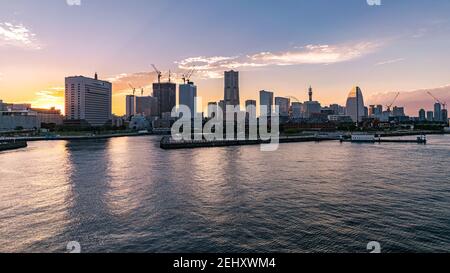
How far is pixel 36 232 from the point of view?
30.2ft

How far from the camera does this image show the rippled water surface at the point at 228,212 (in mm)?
8219

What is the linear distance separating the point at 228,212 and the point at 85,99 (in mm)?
120401

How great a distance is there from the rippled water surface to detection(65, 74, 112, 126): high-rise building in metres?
105

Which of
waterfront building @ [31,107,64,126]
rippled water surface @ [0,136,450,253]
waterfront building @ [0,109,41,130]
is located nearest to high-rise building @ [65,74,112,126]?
waterfront building @ [31,107,64,126]

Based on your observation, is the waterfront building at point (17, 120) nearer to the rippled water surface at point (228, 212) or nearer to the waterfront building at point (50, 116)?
the waterfront building at point (50, 116)

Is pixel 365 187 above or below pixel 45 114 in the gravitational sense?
below

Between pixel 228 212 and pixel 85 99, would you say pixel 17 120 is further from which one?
pixel 228 212

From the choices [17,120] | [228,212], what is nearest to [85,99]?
[17,120]

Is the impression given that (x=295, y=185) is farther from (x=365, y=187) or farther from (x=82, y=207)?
(x=82, y=207)

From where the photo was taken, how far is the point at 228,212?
11.1 meters

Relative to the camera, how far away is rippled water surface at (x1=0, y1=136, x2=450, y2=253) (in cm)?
822

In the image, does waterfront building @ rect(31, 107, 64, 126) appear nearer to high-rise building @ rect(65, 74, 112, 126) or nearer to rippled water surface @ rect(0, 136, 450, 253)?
high-rise building @ rect(65, 74, 112, 126)
